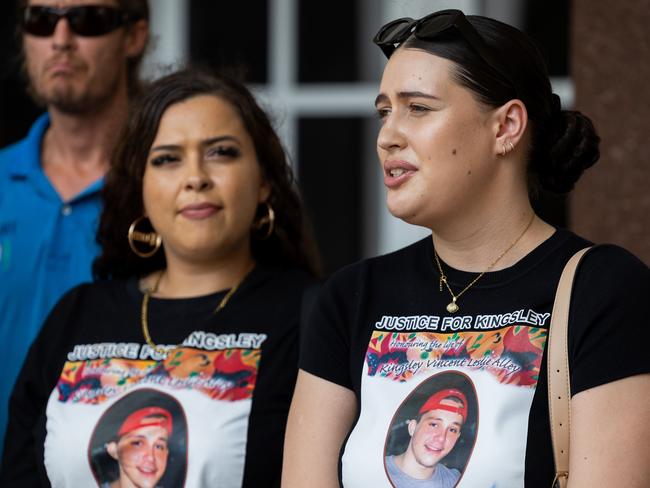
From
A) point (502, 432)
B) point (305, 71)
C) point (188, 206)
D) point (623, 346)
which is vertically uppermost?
point (305, 71)

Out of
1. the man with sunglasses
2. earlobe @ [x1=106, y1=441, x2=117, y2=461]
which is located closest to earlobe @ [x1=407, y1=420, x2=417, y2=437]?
earlobe @ [x1=106, y1=441, x2=117, y2=461]

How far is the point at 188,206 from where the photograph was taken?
3.44 metres

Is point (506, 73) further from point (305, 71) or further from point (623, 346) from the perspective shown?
point (305, 71)

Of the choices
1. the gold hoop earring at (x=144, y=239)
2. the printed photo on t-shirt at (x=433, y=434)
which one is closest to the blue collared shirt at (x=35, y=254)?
the gold hoop earring at (x=144, y=239)

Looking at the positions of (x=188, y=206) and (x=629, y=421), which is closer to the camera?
(x=629, y=421)

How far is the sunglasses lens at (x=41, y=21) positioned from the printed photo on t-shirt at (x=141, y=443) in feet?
4.99

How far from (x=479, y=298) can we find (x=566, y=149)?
0.41 meters

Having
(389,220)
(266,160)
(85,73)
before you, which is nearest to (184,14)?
(389,220)

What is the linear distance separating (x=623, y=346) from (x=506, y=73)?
0.65m

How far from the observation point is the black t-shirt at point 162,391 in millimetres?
3172

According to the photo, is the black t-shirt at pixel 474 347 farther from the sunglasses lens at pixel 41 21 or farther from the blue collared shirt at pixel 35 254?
the sunglasses lens at pixel 41 21

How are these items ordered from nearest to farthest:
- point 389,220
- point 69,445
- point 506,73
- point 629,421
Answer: point 629,421 < point 506,73 < point 69,445 < point 389,220

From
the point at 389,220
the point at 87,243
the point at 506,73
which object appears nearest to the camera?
the point at 506,73

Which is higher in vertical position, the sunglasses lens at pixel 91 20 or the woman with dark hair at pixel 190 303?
the sunglasses lens at pixel 91 20
